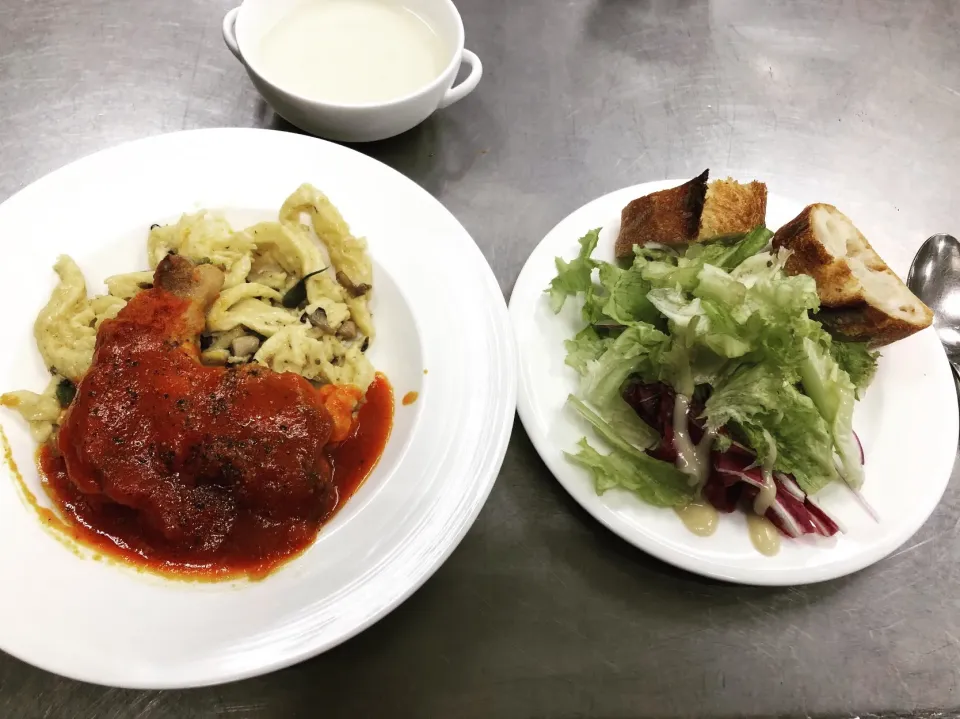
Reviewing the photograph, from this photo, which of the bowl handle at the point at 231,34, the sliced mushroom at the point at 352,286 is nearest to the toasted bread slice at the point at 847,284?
the sliced mushroom at the point at 352,286

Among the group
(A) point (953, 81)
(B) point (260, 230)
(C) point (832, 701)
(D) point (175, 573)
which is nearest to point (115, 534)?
(D) point (175, 573)

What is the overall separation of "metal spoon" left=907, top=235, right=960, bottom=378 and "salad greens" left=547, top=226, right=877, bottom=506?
656mm

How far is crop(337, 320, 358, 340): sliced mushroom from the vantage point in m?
2.01

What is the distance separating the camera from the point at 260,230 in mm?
2006

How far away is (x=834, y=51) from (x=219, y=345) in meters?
3.69

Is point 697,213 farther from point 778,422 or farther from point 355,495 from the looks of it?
point 355,495

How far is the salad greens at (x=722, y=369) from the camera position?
1862mm

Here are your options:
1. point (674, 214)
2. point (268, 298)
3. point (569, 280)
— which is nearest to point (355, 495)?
point (268, 298)

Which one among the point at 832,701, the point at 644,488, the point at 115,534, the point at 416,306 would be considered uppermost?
the point at 416,306

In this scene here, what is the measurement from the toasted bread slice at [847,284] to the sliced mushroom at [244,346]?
1880 millimetres

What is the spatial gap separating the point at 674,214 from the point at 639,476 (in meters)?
0.97

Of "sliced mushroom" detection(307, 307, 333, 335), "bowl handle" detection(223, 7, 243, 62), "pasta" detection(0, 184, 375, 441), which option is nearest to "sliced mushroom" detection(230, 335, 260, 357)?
"pasta" detection(0, 184, 375, 441)

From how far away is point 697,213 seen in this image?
7.18 feet

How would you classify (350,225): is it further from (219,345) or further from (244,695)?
(244,695)
